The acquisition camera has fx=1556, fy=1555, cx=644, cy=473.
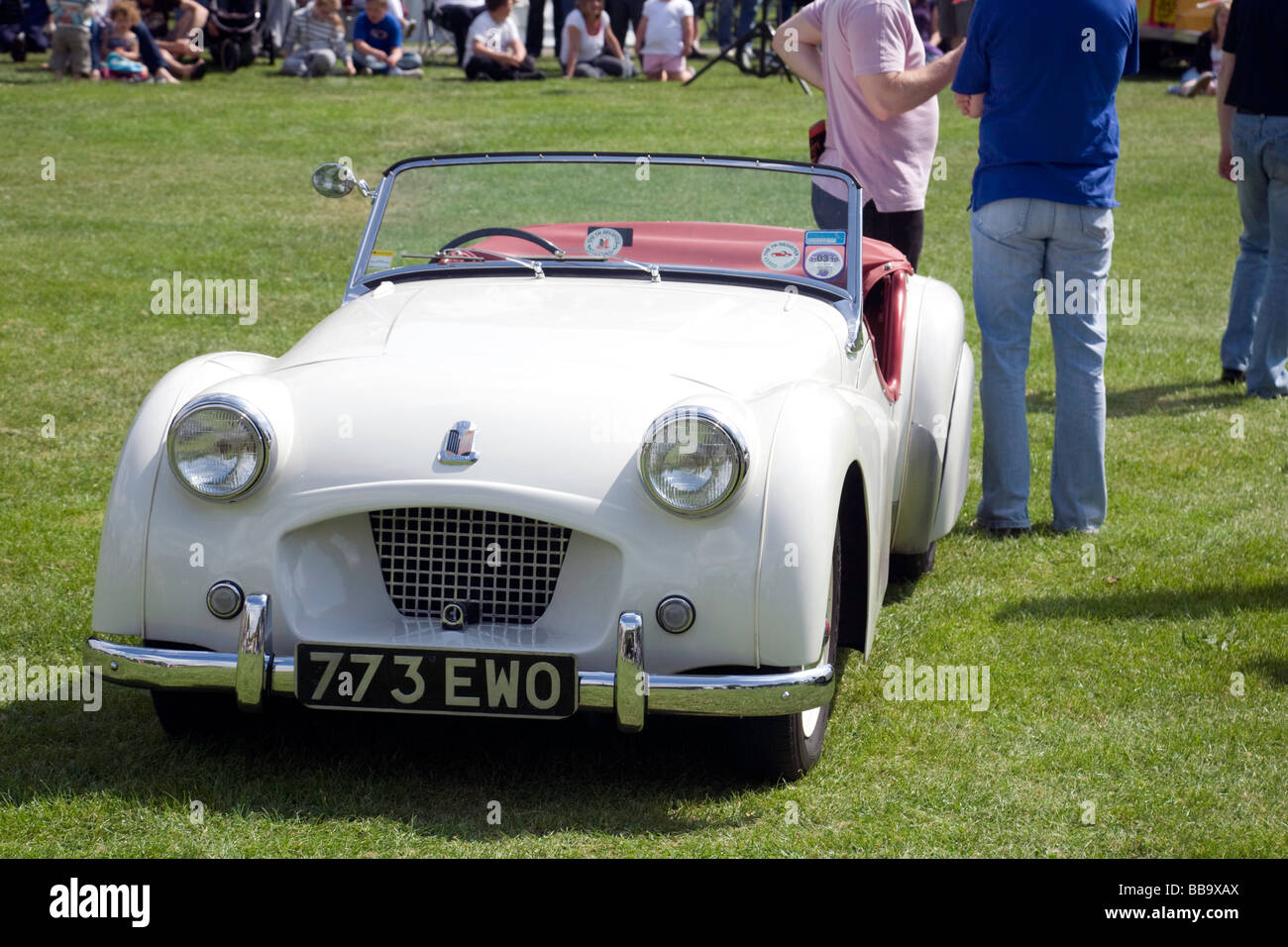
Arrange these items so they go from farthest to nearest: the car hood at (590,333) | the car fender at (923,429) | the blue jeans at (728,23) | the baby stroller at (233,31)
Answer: the blue jeans at (728,23) → the baby stroller at (233,31) → the car fender at (923,429) → the car hood at (590,333)

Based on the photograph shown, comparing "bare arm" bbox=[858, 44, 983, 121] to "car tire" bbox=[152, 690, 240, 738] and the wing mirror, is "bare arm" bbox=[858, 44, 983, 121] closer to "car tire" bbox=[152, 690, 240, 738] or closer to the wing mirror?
the wing mirror

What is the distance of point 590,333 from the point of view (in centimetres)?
390

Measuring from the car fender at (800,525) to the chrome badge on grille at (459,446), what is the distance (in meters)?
0.65

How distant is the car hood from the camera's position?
3697 mm

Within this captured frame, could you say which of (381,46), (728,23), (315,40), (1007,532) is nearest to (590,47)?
(381,46)

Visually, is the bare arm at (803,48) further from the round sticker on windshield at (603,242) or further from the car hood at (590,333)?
the car hood at (590,333)

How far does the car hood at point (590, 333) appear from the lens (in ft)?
12.1

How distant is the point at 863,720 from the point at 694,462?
1085 millimetres

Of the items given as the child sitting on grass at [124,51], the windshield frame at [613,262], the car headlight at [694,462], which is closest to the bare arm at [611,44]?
the child sitting on grass at [124,51]

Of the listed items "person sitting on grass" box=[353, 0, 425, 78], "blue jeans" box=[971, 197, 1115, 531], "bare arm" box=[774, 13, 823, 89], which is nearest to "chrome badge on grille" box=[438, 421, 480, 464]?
"blue jeans" box=[971, 197, 1115, 531]

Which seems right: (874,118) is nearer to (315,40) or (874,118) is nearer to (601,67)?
(315,40)

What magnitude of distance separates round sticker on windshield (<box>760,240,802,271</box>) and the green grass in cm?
115

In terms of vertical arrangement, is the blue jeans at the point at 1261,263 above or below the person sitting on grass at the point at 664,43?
above

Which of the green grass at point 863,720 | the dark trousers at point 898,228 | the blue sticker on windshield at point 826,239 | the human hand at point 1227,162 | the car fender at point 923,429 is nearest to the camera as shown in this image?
the green grass at point 863,720
